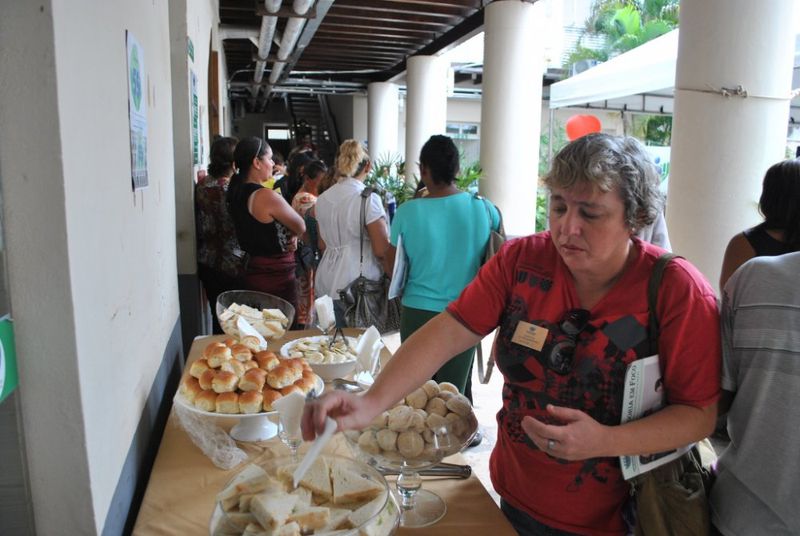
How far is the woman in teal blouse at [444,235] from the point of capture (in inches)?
111

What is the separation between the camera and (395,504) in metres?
1.05

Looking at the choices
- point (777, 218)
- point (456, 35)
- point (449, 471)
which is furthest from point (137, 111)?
point (456, 35)

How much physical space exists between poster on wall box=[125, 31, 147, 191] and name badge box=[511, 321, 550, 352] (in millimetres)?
1001

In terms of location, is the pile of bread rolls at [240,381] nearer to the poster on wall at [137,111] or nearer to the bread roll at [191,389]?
the bread roll at [191,389]

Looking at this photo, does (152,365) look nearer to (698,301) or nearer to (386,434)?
(386,434)

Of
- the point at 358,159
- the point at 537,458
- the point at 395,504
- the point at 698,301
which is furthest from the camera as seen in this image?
the point at 358,159

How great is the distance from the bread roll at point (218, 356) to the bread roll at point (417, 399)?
542 millimetres

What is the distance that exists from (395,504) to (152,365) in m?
1.01

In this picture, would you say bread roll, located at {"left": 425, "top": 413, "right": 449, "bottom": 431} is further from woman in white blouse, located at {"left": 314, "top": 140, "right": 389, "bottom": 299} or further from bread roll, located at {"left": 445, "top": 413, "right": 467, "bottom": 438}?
woman in white blouse, located at {"left": 314, "top": 140, "right": 389, "bottom": 299}

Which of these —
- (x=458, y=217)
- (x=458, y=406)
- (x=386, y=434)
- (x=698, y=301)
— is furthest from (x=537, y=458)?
(x=458, y=217)

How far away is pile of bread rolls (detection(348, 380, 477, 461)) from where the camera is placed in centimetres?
123

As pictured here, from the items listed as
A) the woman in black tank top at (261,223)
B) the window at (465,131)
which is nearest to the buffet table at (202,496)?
the woman in black tank top at (261,223)

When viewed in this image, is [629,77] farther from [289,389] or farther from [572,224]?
[289,389]

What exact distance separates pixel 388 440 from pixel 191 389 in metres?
0.62
